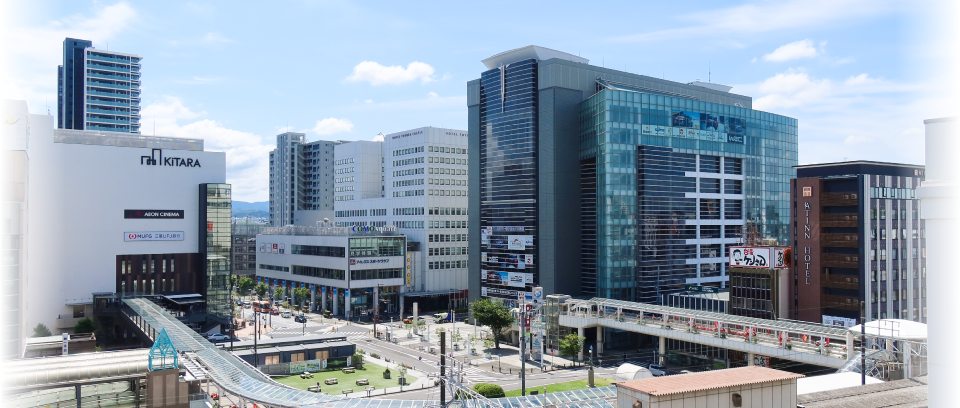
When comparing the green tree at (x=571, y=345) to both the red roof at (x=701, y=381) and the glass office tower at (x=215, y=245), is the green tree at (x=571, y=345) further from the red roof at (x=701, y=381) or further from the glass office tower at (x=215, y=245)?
the glass office tower at (x=215, y=245)

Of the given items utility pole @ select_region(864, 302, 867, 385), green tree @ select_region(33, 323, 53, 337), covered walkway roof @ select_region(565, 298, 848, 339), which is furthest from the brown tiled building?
green tree @ select_region(33, 323, 53, 337)

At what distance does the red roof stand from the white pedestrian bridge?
26.7 m

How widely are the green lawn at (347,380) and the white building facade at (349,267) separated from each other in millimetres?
39986

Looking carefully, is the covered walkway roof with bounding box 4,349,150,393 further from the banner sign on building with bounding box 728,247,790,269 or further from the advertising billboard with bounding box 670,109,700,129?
the advertising billboard with bounding box 670,109,700,129

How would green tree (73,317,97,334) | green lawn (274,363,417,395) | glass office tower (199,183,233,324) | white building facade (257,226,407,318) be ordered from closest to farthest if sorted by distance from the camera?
green lawn (274,363,417,395) < green tree (73,317,97,334) < glass office tower (199,183,233,324) < white building facade (257,226,407,318)

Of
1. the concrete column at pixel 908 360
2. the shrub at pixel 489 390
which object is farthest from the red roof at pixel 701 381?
the shrub at pixel 489 390

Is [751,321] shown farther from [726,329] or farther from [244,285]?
[244,285]

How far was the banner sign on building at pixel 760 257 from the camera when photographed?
70562mm

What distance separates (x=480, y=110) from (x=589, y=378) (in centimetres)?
5086


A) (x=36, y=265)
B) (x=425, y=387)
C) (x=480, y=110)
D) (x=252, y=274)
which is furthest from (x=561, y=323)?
(x=252, y=274)

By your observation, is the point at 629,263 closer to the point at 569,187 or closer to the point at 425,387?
the point at 569,187

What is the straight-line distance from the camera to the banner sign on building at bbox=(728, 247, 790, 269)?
232ft

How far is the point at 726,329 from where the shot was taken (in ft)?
200

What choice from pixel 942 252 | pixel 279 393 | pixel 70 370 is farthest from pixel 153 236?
pixel 942 252
